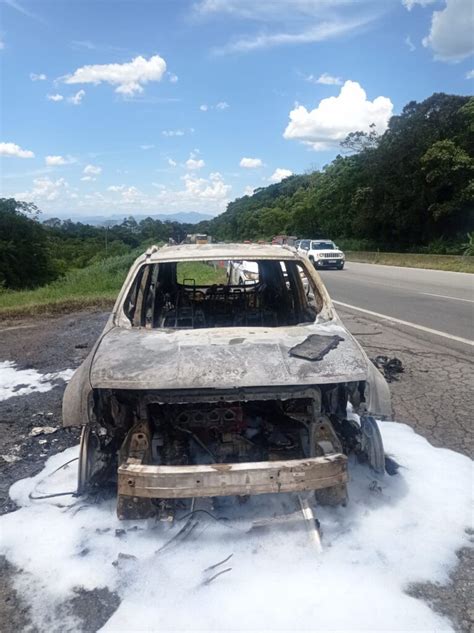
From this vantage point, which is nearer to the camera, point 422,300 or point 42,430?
point 42,430

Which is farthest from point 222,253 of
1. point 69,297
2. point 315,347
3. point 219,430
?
point 69,297

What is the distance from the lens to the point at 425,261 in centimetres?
2825

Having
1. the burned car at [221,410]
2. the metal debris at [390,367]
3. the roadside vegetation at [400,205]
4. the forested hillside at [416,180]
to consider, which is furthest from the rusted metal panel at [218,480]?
the forested hillside at [416,180]

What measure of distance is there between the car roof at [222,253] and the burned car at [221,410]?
0.42 m

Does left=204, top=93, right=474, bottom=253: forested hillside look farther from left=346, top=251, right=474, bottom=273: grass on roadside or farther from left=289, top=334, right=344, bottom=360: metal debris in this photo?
left=289, top=334, right=344, bottom=360: metal debris

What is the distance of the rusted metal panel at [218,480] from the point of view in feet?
9.34

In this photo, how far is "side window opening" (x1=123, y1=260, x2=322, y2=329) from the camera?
4789 millimetres

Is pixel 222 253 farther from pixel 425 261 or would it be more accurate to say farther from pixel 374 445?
pixel 425 261

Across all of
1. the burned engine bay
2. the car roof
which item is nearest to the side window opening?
the car roof

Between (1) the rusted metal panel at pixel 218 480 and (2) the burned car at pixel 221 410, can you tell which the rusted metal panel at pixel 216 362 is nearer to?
(2) the burned car at pixel 221 410

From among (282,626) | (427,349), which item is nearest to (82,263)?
(427,349)

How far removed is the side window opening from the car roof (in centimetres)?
13

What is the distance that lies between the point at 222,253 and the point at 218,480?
2316 mm

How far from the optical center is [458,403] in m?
5.27
